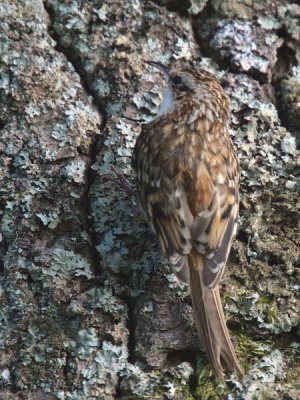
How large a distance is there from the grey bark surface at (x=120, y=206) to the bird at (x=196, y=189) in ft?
0.19

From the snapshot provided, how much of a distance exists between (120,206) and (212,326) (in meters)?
0.50

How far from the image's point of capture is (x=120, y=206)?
7.75 ft

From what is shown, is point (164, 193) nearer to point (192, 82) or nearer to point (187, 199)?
point (187, 199)

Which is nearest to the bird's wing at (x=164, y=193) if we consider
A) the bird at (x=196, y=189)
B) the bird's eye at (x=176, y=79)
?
the bird at (x=196, y=189)

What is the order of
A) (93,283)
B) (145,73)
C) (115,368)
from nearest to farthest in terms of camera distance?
(115,368)
(93,283)
(145,73)

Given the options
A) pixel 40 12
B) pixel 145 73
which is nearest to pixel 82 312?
pixel 145 73

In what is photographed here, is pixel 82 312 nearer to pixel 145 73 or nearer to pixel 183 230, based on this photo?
pixel 183 230

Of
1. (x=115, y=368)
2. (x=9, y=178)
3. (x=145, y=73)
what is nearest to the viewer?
(x=115, y=368)

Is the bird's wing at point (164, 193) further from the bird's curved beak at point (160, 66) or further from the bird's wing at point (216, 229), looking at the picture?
the bird's curved beak at point (160, 66)

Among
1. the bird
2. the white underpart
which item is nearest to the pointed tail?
the bird

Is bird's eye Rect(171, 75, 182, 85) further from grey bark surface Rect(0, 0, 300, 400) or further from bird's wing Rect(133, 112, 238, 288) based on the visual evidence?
bird's wing Rect(133, 112, 238, 288)

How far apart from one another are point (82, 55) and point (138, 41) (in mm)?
191

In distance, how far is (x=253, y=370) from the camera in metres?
2.04

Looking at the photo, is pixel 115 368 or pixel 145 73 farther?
pixel 145 73
